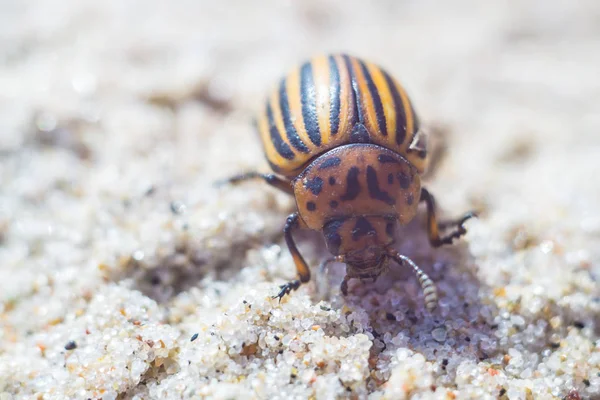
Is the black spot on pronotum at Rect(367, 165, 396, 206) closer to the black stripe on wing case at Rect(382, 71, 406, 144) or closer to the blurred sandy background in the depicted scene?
the black stripe on wing case at Rect(382, 71, 406, 144)

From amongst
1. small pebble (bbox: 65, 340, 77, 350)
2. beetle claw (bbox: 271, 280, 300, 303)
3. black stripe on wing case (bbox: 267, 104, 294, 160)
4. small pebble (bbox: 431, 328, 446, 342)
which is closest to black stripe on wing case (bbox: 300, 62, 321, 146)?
black stripe on wing case (bbox: 267, 104, 294, 160)

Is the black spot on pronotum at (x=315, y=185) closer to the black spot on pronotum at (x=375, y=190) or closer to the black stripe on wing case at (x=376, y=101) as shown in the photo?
the black spot on pronotum at (x=375, y=190)

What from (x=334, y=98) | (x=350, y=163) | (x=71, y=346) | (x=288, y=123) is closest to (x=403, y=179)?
(x=350, y=163)

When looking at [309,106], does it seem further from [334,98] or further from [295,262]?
[295,262]

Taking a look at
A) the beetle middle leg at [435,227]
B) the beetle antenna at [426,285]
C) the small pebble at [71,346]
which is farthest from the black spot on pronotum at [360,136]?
the small pebble at [71,346]

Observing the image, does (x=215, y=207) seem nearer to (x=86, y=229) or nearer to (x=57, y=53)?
(x=86, y=229)

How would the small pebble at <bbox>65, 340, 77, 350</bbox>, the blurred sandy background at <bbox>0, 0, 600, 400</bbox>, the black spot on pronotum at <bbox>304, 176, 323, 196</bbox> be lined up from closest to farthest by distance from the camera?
the blurred sandy background at <bbox>0, 0, 600, 400</bbox> → the small pebble at <bbox>65, 340, 77, 350</bbox> → the black spot on pronotum at <bbox>304, 176, 323, 196</bbox>
